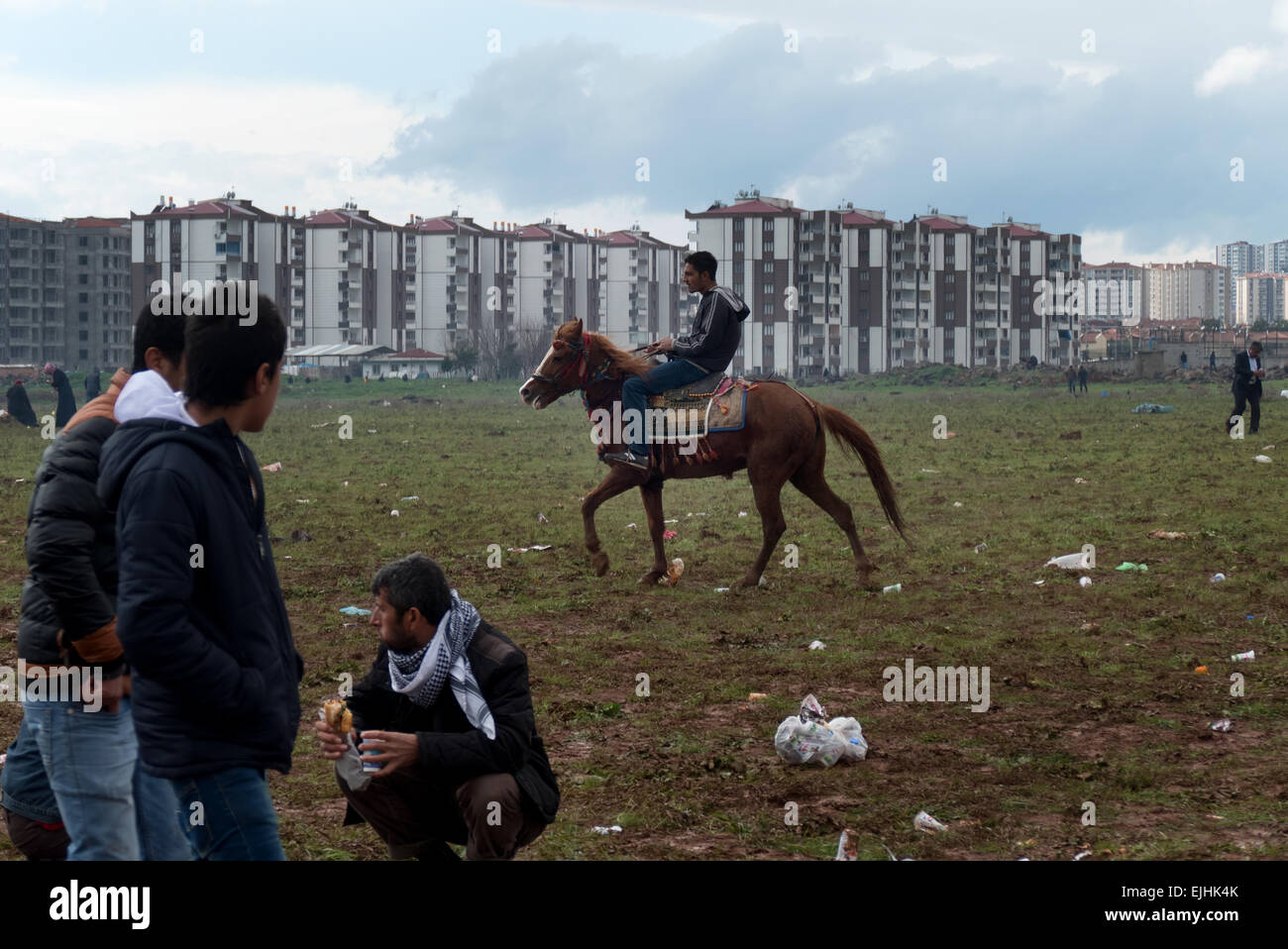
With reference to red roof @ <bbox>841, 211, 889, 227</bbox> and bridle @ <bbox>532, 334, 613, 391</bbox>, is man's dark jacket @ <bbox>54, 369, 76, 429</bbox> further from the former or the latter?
red roof @ <bbox>841, 211, 889, 227</bbox>

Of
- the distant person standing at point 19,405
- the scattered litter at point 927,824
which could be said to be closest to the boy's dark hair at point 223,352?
the scattered litter at point 927,824

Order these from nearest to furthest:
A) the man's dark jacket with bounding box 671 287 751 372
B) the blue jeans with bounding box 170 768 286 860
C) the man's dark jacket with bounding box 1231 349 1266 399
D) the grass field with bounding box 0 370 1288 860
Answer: the blue jeans with bounding box 170 768 286 860, the grass field with bounding box 0 370 1288 860, the man's dark jacket with bounding box 671 287 751 372, the man's dark jacket with bounding box 1231 349 1266 399

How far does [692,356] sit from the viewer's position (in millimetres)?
10797

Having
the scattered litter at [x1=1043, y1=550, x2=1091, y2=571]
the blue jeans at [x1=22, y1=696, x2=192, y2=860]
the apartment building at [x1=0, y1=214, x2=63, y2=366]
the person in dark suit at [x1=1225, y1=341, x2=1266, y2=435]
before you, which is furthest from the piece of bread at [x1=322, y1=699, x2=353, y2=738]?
the apartment building at [x1=0, y1=214, x2=63, y2=366]

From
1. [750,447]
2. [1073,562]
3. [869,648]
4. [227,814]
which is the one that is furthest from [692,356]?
[227,814]

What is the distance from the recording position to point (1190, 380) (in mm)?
56281

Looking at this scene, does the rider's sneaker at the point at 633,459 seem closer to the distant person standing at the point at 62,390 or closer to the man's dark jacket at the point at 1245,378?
the man's dark jacket at the point at 1245,378

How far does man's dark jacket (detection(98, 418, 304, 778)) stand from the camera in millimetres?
3021

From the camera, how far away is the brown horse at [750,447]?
35.4ft

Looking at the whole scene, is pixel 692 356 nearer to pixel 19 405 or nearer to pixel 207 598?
pixel 207 598

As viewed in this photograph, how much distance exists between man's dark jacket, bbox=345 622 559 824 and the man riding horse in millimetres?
6491

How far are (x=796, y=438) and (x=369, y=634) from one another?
392 centimetres

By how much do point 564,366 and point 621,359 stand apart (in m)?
0.51
